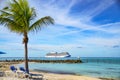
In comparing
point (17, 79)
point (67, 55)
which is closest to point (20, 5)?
point (17, 79)

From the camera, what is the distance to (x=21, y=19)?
331 inches

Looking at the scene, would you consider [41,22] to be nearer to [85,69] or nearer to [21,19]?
[21,19]

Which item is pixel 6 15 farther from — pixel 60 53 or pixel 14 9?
pixel 60 53

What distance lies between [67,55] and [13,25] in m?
77.3

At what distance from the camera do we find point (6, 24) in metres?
8.58

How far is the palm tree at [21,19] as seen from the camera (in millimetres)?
8367

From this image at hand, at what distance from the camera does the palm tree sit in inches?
329

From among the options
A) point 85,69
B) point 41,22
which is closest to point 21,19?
point 41,22

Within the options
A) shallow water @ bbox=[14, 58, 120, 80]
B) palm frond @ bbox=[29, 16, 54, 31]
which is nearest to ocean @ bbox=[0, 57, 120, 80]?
shallow water @ bbox=[14, 58, 120, 80]

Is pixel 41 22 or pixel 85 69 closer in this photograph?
pixel 41 22

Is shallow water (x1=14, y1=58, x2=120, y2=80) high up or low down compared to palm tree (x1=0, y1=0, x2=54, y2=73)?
down

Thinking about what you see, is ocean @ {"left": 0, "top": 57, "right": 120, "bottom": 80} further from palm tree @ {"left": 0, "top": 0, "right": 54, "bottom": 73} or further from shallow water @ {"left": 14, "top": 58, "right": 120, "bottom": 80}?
palm tree @ {"left": 0, "top": 0, "right": 54, "bottom": 73}

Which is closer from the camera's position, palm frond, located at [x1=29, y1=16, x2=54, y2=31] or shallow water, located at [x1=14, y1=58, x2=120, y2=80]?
palm frond, located at [x1=29, y1=16, x2=54, y2=31]

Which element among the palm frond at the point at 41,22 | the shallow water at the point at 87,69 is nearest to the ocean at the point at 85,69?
the shallow water at the point at 87,69
